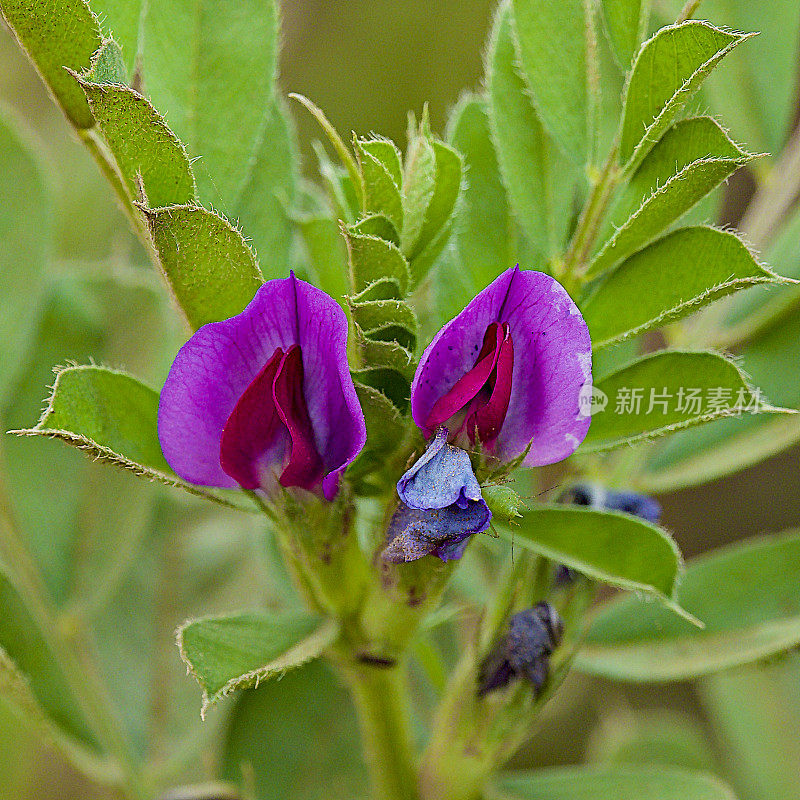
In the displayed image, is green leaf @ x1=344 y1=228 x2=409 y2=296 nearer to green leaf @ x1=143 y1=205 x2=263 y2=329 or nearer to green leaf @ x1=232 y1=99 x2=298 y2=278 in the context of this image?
green leaf @ x1=143 y1=205 x2=263 y2=329

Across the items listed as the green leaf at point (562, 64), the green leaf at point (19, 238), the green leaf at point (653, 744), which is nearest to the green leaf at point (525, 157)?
the green leaf at point (562, 64)

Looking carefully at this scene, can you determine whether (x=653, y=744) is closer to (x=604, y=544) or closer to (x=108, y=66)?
(x=604, y=544)

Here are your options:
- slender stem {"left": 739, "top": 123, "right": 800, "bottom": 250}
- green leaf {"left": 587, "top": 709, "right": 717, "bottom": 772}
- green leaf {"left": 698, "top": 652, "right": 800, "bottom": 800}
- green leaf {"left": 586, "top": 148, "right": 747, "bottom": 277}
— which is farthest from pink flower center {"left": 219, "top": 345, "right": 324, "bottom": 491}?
green leaf {"left": 698, "top": 652, "right": 800, "bottom": 800}

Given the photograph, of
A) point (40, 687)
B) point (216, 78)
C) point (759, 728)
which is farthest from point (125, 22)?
point (759, 728)

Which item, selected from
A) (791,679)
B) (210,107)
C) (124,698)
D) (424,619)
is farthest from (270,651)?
(791,679)

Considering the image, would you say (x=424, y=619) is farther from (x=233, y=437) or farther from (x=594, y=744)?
(x=594, y=744)

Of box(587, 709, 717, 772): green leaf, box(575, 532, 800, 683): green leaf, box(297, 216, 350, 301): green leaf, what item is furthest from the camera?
box(587, 709, 717, 772): green leaf

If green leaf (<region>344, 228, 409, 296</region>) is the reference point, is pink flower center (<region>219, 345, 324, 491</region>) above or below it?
below
